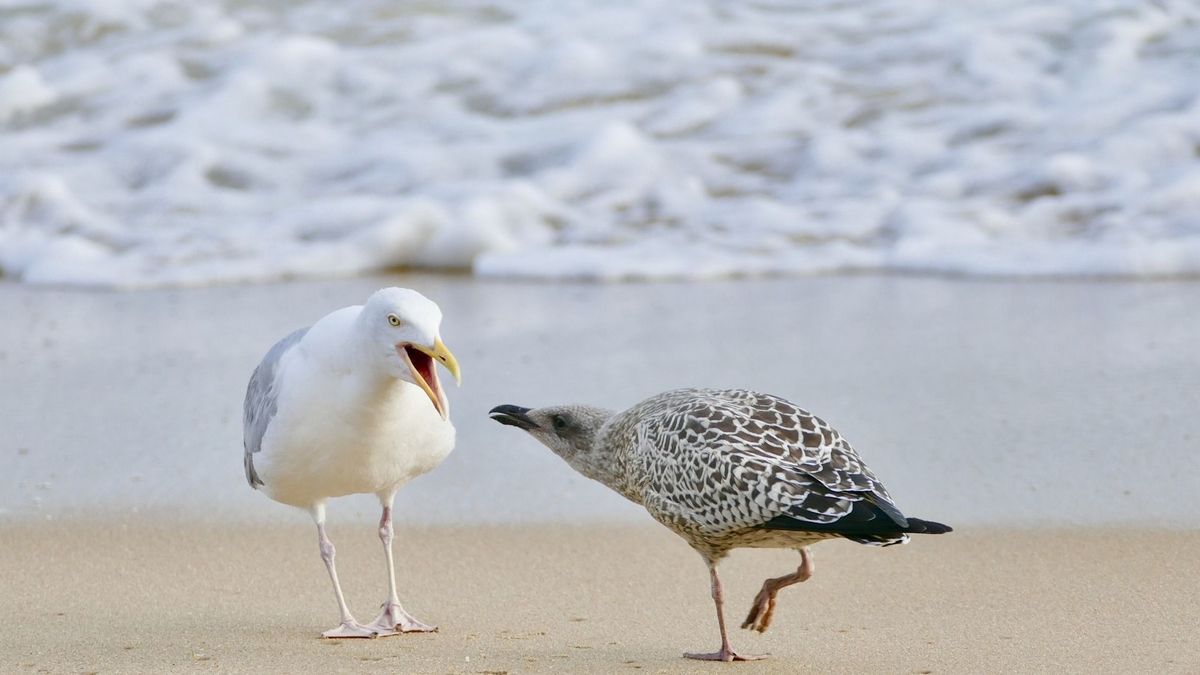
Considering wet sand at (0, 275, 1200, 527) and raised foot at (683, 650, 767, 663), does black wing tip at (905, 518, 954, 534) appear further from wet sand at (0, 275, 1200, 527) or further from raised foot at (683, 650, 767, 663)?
wet sand at (0, 275, 1200, 527)

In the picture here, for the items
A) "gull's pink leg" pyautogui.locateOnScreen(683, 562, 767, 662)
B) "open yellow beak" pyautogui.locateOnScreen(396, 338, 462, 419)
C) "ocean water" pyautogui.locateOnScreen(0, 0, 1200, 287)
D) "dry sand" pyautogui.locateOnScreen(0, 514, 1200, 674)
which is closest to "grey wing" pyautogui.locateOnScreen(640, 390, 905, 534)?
"gull's pink leg" pyautogui.locateOnScreen(683, 562, 767, 662)

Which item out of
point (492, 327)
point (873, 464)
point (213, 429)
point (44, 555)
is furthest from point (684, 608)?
point (492, 327)

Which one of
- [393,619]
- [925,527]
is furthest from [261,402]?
[925,527]

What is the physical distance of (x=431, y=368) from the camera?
390 centimetres

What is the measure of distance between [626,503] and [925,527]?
1.97m

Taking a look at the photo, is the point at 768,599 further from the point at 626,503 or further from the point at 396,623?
the point at 626,503

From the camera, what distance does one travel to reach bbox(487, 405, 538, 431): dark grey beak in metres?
4.70

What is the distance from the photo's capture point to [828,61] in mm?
11570

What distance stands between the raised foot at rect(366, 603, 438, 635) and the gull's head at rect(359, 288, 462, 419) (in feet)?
2.33

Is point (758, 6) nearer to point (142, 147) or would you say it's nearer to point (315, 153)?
point (315, 153)

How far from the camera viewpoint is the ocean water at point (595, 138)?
29.1ft

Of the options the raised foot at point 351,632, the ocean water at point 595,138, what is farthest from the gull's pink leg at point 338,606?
the ocean water at point 595,138

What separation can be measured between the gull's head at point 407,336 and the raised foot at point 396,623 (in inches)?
28.0

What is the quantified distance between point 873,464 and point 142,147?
281 inches
